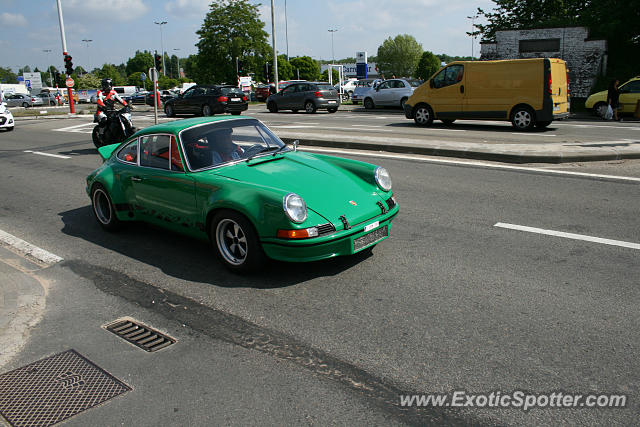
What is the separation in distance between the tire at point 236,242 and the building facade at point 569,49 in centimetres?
2932

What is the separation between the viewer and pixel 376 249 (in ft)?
18.4

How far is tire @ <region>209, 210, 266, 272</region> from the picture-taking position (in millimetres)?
4773

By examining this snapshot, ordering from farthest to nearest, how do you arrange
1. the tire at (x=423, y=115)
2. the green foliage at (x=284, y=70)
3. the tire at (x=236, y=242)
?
1. the green foliage at (x=284, y=70)
2. the tire at (x=423, y=115)
3. the tire at (x=236, y=242)

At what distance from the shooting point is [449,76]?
17422mm

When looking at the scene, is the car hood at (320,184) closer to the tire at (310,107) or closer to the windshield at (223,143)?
the windshield at (223,143)

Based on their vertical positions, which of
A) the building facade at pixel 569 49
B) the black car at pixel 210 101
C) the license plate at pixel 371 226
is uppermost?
the building facade at pixel 569 49

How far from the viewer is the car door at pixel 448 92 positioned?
17188mm

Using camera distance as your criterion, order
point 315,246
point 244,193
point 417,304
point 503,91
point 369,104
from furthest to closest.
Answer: point 369,104 → point 503,91 → point 244,193 → point 315,246 → point 417,304

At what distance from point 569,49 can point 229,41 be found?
46616mm

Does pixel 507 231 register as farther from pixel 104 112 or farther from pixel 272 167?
pixel 104 112

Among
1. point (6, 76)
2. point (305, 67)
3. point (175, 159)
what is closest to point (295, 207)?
point (175, 159)

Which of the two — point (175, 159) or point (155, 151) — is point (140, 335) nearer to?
point (175, 159)

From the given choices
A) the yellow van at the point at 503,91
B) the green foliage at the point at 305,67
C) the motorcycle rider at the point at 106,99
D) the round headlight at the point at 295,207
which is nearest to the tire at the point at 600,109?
the yellow van at the point at 503,91

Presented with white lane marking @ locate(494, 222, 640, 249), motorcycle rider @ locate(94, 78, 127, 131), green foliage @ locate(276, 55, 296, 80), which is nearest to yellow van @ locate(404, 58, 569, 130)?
motorcycle rider @ locate(94, 78, 127, 131)
